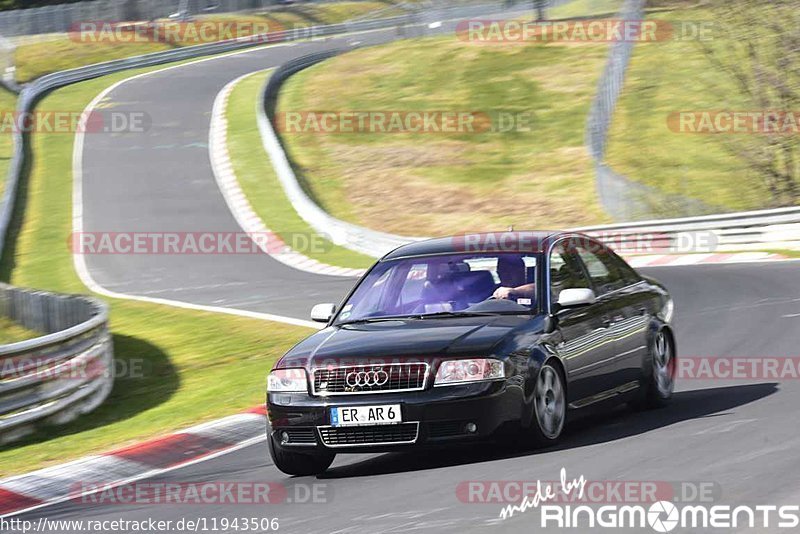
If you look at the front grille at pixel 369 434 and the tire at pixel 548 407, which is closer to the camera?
the front grille at pixel 369 434

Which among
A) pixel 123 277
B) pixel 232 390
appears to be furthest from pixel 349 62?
pixel 232 390

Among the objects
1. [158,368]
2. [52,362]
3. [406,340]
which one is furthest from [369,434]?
[158,368]

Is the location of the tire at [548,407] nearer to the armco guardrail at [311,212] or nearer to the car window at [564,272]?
the car window at [564,272]

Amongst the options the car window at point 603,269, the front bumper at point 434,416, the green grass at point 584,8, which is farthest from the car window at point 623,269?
the green grass at point 584,8

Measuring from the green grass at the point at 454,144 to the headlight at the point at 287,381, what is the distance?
23.4 metres

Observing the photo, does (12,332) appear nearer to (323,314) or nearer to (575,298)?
(323,314)

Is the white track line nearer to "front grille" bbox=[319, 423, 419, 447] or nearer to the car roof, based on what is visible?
the car roof

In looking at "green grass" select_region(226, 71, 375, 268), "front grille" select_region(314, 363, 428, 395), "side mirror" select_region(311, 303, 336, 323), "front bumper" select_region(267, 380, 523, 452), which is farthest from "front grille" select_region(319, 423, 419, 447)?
"green grass" select_region(226, 71, 375, 268)

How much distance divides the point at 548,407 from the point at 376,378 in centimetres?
116

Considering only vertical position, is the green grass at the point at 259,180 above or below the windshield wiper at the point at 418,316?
below

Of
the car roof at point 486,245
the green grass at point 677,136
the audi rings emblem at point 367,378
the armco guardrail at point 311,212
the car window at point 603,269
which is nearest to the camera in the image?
the audi rings emblem at point 367,378

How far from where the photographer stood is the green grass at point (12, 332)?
17.2 m

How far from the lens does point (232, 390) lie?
1412 cm

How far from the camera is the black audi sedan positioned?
8031mm
